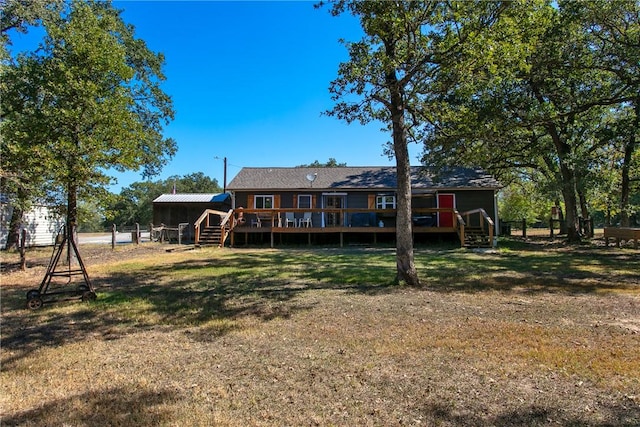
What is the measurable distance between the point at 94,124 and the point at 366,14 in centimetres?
691

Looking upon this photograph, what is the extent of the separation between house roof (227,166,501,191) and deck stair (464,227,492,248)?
380 cm

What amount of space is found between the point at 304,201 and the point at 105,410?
60.6ft

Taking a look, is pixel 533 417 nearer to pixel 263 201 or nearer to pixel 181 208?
pixel 263 201

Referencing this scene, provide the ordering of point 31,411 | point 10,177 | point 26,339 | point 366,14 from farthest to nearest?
point 10,177 < point 366,14 < point 26,339 < point 31,411

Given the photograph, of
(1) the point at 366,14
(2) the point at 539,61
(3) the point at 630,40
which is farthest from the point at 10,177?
(3) the point at 630,40

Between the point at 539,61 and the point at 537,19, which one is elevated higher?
the point at 539,61

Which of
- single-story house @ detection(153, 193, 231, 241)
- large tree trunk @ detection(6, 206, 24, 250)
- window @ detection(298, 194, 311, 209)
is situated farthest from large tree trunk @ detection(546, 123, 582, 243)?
large tree trunk @ detection(6, 206, 24, 250)

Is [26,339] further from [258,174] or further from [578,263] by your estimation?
[258,174]

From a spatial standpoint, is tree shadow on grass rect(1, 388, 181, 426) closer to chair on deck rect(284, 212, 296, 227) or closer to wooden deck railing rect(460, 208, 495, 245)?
wooden deck railing rect(460, 208, 495, 245)

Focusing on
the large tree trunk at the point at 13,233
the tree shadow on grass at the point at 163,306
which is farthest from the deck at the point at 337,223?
the large tree trunk at the point at 13,233

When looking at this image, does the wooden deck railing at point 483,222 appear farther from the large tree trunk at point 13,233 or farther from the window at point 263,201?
the large tree trunk at point 13,233

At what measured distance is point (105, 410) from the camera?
116 inches

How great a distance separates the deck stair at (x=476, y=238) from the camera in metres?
15.4

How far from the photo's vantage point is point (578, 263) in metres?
10.6
